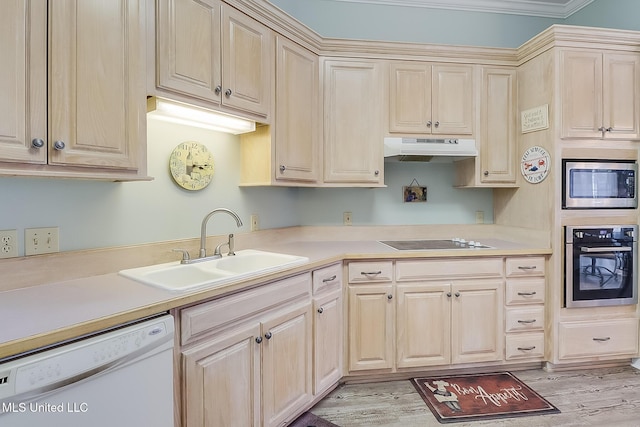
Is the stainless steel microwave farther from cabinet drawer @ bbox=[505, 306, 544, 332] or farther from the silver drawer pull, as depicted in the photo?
the silver drawer pull

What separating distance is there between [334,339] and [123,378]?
135 cm

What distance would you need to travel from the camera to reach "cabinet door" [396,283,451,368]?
2316 millimetres

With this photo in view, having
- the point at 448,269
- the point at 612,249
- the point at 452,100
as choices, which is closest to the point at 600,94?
the point at 452,100

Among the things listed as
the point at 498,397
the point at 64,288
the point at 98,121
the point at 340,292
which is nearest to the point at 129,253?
the point at 64,288

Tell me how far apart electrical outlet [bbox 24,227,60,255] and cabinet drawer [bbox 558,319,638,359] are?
10.3 ft

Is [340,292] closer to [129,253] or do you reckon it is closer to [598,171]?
[129,253]

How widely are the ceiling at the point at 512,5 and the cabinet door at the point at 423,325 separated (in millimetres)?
2479

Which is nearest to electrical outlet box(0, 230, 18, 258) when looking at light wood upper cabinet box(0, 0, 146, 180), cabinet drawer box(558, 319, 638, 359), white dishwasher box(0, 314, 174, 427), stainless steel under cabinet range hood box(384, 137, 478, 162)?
light wood upper cabinet box(0, 0, 146, 180)

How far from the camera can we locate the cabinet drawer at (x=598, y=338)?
2.42m

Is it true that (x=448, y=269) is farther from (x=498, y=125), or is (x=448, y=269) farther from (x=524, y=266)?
(x=498, y=125)

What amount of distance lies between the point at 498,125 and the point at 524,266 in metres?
1.14

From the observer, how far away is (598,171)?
95.0 inches

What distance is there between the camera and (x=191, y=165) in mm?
2004

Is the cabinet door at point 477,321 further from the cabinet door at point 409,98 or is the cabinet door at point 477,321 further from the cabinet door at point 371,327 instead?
the cabinet door at point 409,98
